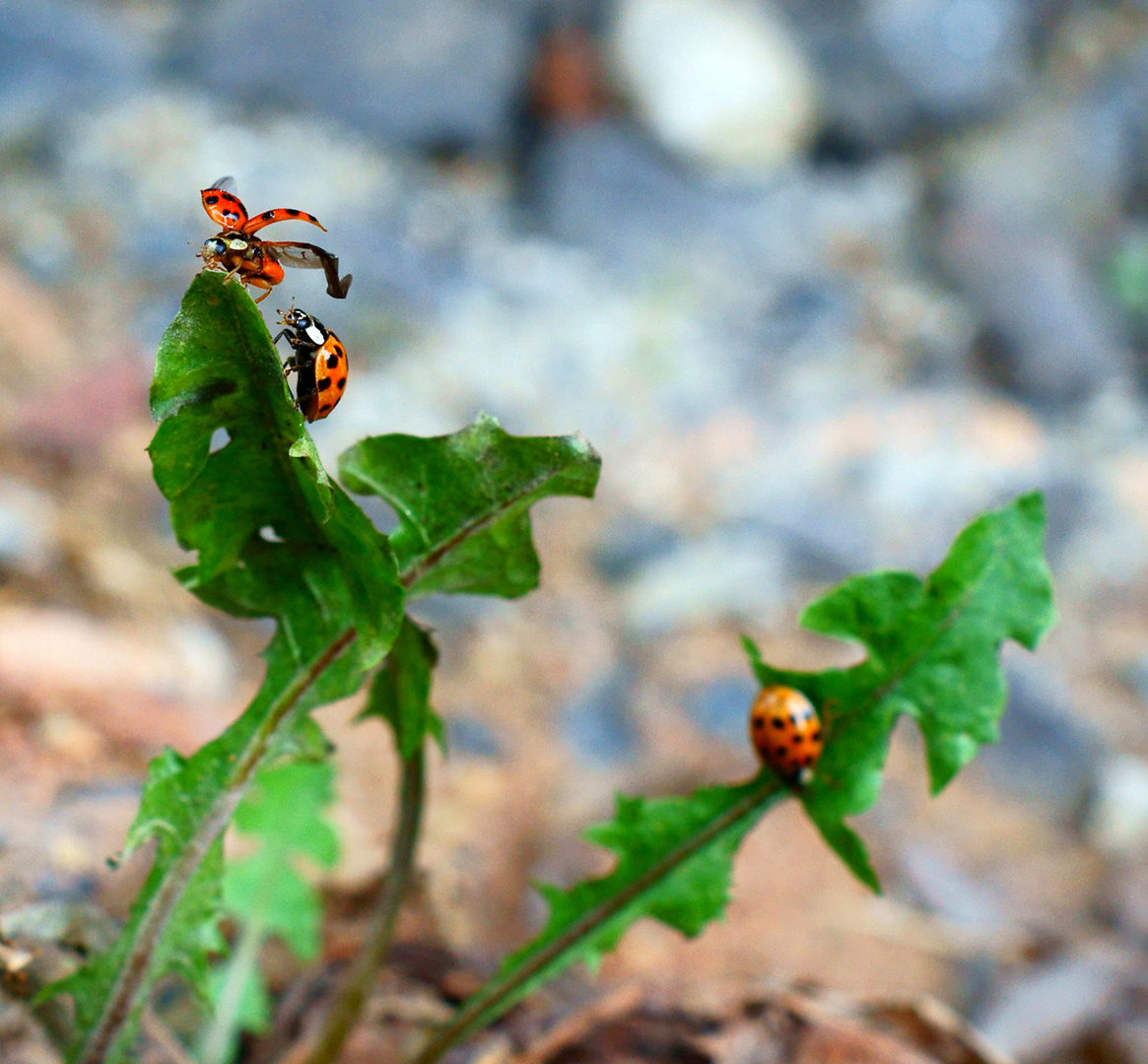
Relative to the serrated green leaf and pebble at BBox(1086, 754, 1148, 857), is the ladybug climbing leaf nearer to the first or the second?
the serrated green leaf

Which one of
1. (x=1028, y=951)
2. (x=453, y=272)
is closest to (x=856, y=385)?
(x=453, y=272)

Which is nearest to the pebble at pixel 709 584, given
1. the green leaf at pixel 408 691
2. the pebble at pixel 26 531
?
the pebble at pixel 26 531

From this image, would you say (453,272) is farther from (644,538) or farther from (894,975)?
(894,975)

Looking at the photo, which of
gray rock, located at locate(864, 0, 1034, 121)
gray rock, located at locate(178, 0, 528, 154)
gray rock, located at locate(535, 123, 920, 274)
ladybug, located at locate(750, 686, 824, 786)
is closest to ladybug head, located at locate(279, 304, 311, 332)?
ladybug, located at locate(750, 686, 824, 786)

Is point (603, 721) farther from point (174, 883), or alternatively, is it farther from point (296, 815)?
point (174, 883)

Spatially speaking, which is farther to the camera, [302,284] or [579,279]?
[579,279]

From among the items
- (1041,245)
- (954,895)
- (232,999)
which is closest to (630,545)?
(954,895)
